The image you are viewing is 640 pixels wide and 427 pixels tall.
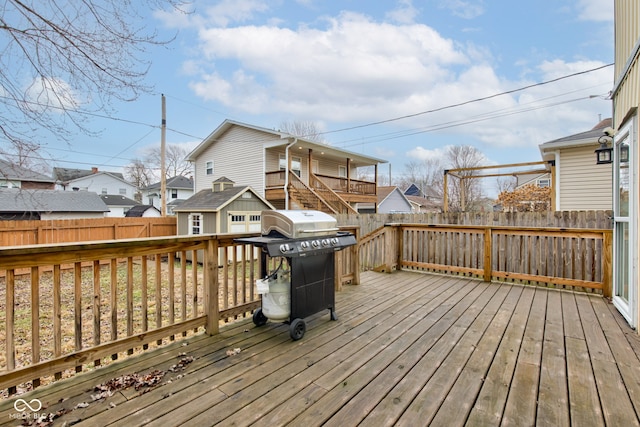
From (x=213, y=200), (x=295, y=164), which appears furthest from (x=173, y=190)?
(x=213, y=200)

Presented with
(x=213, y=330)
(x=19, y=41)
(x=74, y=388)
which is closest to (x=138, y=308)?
(x=213, y=330)

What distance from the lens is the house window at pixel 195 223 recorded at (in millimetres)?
11141

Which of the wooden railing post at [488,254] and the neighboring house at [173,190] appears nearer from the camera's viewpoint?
the wooden railing post at [488,254]

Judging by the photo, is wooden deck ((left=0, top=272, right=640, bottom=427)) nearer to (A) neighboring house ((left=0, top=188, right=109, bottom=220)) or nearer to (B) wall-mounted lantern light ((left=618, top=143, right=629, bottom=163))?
(B) wall-mounted lantern light ((left=618, top=143, right=629, bottom=163))

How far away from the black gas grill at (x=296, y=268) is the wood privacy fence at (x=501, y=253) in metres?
2.46

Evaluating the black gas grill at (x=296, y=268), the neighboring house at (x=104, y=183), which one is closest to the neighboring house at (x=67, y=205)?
the black gas grill at (x=296, y=268)

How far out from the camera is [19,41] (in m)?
2.72

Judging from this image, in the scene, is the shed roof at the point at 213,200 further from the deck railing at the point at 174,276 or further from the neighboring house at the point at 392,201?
the neighboring house at the point at 392,201

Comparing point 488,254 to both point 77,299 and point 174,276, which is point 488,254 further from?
point 77,299

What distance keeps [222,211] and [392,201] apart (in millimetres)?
20242

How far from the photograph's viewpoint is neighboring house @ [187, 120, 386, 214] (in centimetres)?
1312

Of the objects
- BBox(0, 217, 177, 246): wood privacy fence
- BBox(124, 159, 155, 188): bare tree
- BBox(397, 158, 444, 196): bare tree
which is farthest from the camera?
BBox(397, 158, 444, 196): bare tree

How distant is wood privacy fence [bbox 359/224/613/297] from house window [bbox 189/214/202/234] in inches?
279

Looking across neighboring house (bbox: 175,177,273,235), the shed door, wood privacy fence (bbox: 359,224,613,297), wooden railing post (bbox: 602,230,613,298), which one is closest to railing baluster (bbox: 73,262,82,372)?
wood privacy fence (bbox: 359,224,613,297)
